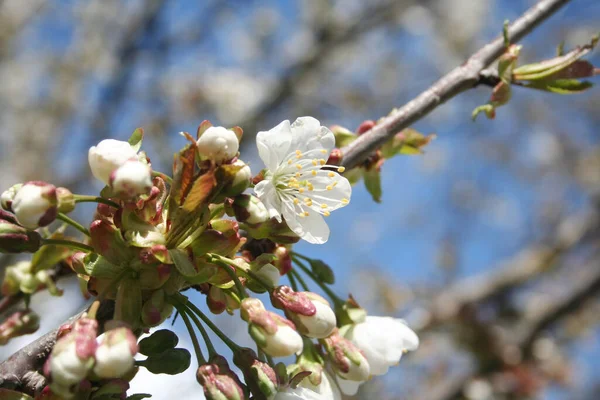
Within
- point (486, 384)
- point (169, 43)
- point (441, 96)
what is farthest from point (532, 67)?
point (169, 43)

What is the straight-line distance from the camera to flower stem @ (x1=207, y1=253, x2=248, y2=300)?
92 cm

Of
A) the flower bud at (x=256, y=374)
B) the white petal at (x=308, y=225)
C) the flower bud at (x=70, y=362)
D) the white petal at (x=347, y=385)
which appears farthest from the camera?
the white petal at (x=347, y=385)

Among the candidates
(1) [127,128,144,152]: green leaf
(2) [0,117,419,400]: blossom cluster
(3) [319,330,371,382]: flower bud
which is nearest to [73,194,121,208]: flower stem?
(2) [0,117,419,400]: blossom cluster

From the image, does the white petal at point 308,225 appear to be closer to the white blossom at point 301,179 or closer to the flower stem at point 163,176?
the white blossom at point 301,179

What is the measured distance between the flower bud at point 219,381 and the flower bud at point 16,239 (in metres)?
0.34

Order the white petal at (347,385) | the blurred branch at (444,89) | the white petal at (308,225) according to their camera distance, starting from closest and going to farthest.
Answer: the white petal at (308,225)
the white petal at (347,385)
the blurred branch at (444,89)

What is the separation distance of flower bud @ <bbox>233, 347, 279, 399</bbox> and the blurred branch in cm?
46

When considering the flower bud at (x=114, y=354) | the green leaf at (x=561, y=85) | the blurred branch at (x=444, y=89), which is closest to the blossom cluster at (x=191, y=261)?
the flower bud at (x=114, y=354)

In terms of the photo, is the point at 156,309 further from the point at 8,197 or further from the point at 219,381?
the point at 8,197

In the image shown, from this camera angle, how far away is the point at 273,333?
2.85 ft

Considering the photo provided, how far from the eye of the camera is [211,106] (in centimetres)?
735

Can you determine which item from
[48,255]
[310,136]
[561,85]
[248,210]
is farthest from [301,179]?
[561,85]

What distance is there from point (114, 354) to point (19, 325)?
510 mm

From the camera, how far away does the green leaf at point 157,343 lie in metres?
0.92
